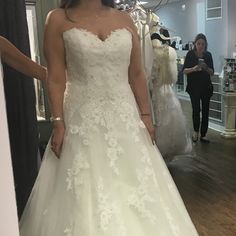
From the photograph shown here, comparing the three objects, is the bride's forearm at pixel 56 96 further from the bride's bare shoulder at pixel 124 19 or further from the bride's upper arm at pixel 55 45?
the bride's bare shoulder at pixel 124 19

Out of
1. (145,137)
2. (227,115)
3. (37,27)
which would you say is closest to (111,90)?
(145,137)

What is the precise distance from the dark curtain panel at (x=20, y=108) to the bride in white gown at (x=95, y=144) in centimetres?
40

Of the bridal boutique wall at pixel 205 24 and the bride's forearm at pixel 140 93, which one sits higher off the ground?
the bridal boutique wall at pixel 205 24

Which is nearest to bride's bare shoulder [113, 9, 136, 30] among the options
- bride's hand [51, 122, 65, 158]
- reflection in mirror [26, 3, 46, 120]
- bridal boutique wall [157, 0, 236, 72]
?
bride's hand [51, 122, 65, 158]

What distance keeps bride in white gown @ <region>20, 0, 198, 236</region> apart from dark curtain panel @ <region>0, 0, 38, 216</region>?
0.40m

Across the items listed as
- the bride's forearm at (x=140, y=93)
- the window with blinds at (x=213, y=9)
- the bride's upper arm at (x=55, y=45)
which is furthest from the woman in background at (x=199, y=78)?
the bride's upper arm at (x=55, y=45)

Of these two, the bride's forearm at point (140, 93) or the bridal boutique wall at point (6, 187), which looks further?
the bride's forearm at point (140, 93)

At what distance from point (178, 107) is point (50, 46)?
7.09ft

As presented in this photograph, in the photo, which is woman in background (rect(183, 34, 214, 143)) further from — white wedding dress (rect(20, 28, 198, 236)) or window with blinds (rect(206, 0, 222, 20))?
white wedding dress (rect(20, 28, 198, 236))

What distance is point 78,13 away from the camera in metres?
1.46

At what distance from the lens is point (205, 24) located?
6121 millimetres

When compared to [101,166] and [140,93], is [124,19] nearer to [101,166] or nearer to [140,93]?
[140,93]

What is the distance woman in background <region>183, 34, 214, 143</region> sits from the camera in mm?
4469

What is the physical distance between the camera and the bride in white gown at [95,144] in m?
1.41
